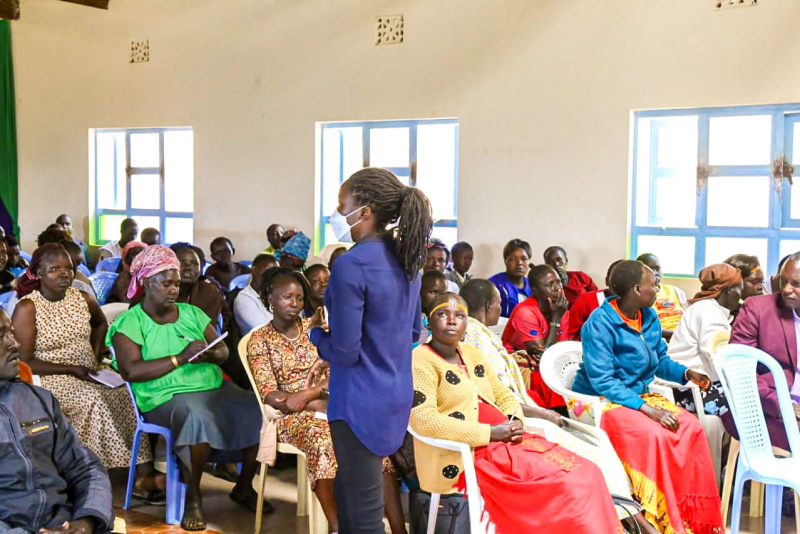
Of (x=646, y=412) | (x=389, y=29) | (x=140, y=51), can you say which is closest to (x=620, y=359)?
(x=646, y=412)

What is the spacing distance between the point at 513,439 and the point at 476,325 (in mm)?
760

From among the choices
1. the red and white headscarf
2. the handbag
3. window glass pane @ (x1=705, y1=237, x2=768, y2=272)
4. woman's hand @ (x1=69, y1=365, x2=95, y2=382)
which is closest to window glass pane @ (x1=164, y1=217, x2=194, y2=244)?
window glass pane @ (x1=705, y1=237, x2=768, y2=272)

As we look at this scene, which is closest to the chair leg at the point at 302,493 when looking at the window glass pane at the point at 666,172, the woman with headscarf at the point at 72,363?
the woman with headscarf at the point at 72,363

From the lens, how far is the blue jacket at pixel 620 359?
376cm

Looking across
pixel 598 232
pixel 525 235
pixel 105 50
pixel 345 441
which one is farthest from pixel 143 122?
pixel 345 441

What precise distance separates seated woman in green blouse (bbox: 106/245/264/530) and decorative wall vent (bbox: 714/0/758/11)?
4.78 meters

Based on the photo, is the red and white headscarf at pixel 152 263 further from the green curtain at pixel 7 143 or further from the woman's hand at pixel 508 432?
the green curtain at pixel 7 143

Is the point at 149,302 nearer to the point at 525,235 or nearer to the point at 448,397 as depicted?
the point at 448,397

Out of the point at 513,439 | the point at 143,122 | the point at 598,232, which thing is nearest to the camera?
the point at 513,439

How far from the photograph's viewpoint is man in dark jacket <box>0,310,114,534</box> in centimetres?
245

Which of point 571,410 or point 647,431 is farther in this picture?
point 571,410

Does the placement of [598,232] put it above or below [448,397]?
above

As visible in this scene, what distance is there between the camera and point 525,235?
784 centimetres

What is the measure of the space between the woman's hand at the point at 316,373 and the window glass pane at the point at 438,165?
4667 mm
